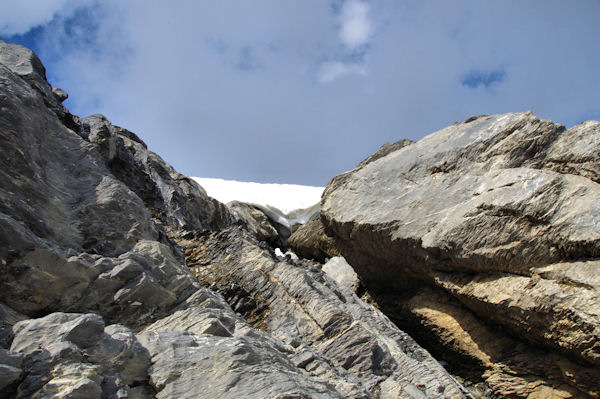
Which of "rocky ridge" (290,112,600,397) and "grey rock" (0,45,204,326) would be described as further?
"rocky ridge" (290,112,600,397)

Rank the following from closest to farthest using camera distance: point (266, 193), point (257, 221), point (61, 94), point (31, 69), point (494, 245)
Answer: point (494, 245) < point (31, 69) < point (61, 94) < point (257, 221) < point (266, 193)

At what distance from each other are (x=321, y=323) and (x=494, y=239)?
872 centimetres

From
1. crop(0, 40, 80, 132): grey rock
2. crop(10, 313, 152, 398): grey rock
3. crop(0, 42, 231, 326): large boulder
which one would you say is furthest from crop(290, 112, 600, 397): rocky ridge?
crop(0, 40, 80, 132): grey rock

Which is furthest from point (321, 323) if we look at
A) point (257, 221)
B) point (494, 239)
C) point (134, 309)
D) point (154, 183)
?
point (257, 221)

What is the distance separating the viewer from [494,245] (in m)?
16.5

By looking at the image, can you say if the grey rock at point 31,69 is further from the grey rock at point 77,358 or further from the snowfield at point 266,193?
the snowfield at point 266,193

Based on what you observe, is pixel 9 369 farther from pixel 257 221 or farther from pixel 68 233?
pixel 257 221

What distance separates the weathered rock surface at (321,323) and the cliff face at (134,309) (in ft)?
0.19

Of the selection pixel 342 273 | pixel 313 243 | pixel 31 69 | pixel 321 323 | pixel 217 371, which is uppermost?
pixel 31 69

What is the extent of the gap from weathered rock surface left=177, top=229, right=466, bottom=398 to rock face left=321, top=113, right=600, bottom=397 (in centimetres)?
388

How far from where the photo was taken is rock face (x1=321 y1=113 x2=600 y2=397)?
14.3 m

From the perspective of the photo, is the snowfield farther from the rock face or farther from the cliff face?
the cliff face

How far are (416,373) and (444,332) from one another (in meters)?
6.89

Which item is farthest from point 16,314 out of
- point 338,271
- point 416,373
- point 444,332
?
A: point 338,271
